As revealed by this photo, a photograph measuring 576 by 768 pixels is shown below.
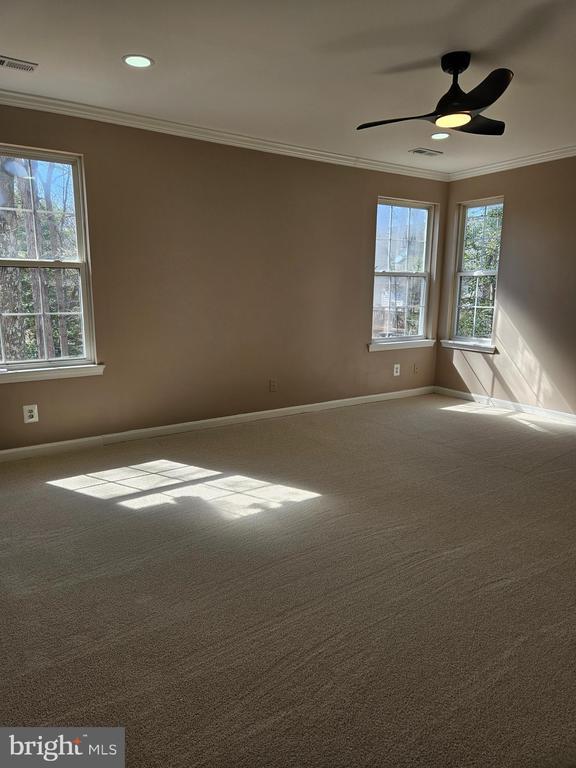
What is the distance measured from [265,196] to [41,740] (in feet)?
14.4

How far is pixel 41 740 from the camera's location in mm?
1516

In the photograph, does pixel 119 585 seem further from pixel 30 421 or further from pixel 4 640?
pixel 30 421

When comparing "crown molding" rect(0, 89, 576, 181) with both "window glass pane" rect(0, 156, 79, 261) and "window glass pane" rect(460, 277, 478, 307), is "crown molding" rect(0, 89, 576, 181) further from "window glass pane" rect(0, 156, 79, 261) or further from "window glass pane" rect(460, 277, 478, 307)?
"window glass pane" rect(460, 277, 478, 307)

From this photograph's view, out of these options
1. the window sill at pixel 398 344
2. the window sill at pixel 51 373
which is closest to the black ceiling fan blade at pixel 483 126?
the window sill at pixel 398 344

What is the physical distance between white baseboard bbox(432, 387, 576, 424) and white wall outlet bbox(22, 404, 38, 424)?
4.57 m

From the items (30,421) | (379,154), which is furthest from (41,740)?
(379,154)

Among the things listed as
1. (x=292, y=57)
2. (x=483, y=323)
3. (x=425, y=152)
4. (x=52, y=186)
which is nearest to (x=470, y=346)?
(x=483, y=323)

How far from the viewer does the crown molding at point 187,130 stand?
144 inches

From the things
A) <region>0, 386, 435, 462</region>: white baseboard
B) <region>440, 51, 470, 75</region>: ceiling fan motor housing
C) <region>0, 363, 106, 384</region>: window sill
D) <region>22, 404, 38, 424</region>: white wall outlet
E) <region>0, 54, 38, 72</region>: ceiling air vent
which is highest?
<region>0, 54, 38, 72</region>: ceiling air vent

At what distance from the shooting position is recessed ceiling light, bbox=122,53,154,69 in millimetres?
2953

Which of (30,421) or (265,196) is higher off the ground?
(265,196)

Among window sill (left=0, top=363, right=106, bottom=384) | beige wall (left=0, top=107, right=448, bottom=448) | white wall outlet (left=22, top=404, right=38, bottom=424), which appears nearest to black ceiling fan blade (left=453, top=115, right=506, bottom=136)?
beige wall (left=0, top=107, right=448, bottom=448)

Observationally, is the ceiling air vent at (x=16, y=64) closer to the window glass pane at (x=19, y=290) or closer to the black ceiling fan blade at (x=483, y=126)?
the window glass pane at (x=19, y=290)

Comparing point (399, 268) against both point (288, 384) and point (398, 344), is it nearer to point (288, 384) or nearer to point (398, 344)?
point (398, 344)
